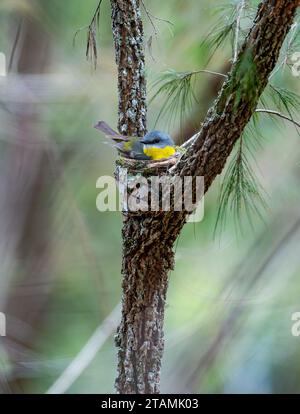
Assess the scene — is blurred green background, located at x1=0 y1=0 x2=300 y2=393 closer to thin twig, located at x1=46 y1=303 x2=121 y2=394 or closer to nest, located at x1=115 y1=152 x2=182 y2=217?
thin twig, located at x1=46 y1=303 x2=121 y2=394

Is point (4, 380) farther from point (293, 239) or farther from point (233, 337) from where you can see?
point (293, 239)

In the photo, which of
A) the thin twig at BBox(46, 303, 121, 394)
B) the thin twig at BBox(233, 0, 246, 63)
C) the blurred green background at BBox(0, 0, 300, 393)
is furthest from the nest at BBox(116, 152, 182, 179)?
the blurred green background at BBox(0, 0, 300, 393)

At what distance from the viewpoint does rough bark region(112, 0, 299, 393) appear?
1.28 m

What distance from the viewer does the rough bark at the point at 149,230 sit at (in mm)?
1282

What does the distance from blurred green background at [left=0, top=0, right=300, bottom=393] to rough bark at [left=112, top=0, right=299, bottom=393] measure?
119 cm

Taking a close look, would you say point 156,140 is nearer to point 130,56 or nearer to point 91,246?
point 130,56

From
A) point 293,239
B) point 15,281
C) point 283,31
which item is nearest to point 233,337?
point 293,239

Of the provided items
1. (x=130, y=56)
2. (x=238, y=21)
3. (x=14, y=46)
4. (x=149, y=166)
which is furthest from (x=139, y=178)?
(x=14, y=46)

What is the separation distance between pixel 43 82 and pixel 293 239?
1.51 m

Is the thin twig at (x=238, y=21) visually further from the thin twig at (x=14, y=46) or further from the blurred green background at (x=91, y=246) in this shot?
the thin twig at (x=14, y=46)

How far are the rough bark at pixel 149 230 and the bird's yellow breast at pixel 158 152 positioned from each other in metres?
0.11

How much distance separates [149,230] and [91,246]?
2.01 meters
